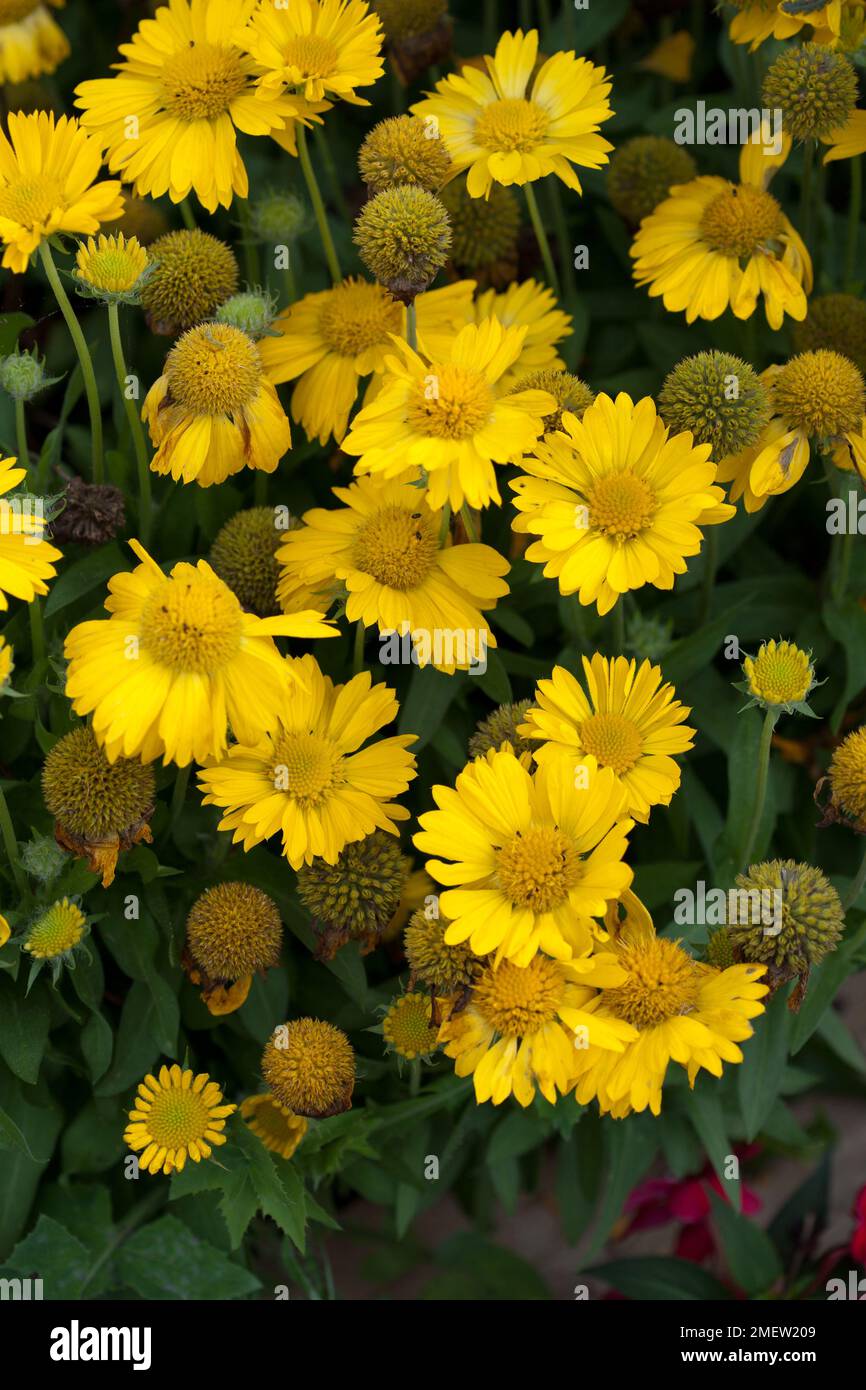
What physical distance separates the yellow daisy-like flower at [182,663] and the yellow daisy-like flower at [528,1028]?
0.24m

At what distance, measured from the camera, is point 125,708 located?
92 centimetres

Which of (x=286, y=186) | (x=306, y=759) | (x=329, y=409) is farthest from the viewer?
(x=286, y=186)

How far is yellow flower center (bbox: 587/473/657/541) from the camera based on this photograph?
1016mm

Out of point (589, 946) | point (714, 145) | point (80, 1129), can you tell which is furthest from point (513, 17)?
point (80, 1129)

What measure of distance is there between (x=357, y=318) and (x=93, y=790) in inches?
18.2

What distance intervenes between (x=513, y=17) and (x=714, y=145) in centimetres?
39

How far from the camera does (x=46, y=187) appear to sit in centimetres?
105

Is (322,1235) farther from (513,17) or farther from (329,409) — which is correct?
(513,17)

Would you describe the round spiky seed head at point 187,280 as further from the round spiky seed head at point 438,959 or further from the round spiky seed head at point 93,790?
the round spiky seed head at point 438,959

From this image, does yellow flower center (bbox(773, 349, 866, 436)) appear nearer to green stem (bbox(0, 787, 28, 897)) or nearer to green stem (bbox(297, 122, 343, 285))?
green stem (bbox(297, 122, 343, 285))

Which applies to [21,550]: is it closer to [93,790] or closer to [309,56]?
[93,790]

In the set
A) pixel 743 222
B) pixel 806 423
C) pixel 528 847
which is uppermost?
pixel 743 222

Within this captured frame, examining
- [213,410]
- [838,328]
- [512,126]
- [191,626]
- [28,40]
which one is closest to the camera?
[191,626]

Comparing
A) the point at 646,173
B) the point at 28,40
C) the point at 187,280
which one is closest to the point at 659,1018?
the point at 187,280
